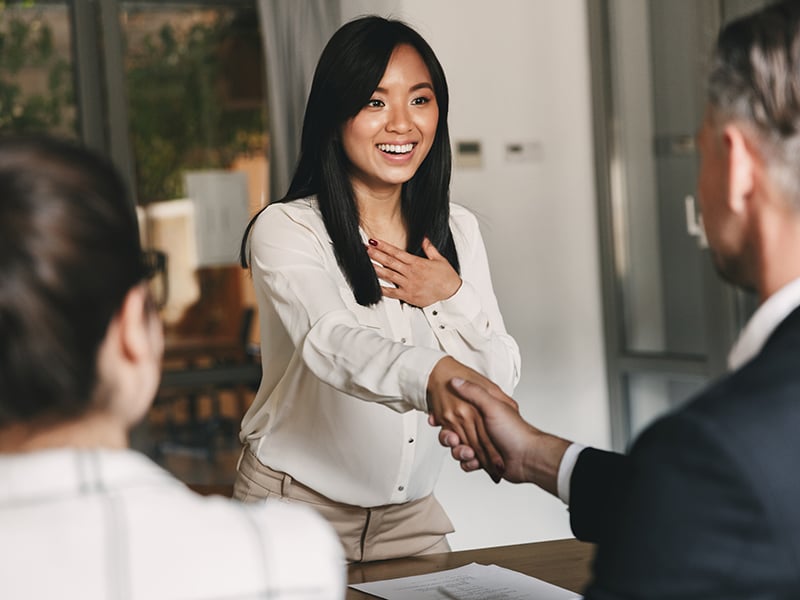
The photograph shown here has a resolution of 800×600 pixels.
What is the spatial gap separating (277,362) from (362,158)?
454 millimetres

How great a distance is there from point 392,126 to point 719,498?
147 centimetres

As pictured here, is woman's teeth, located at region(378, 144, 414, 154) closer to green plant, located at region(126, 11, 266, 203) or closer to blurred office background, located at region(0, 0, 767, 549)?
blurred office background, located at region(0, 0, 767, 549)

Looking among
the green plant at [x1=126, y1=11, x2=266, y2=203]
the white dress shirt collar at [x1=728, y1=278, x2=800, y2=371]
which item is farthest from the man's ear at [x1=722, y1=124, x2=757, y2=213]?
the green plant at [x1=126, y1=11, x2=266, y2=203]

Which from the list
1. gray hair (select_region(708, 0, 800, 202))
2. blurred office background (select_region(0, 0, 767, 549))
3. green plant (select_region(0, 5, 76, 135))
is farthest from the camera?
green plant (select_region(0, 5, 76, 135))

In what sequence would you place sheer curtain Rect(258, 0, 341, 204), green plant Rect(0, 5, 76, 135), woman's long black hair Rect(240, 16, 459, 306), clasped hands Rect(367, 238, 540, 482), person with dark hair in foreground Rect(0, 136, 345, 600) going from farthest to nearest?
green plant Rect(0, 5, 76, 135)
sheer curtain Rect(258, 0, 341, 204)
woman's long black hair Rect(240, 16, 459, 306)
clasped hands Rect(367, 238, 540, 482)
person with dark hair in foreground Rect(0, 136, 345, 600)

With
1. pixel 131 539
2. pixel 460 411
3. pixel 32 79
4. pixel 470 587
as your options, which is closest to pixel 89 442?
pixel 131 539

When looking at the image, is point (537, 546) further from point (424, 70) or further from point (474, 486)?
point (474, 486)

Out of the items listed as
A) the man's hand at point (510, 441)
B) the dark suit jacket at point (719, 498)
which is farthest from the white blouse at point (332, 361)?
the dark suit jacket at point (719, 498)

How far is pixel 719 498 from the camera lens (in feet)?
3.27

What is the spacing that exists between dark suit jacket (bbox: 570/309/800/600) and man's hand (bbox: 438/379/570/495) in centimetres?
70

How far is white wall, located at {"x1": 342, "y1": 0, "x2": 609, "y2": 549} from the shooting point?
4574 mm

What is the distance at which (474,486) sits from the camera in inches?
181

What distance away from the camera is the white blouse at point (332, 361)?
2.10 m

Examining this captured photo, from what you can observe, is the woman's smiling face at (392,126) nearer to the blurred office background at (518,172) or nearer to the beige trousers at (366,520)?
the beige trousers at (366,520)
